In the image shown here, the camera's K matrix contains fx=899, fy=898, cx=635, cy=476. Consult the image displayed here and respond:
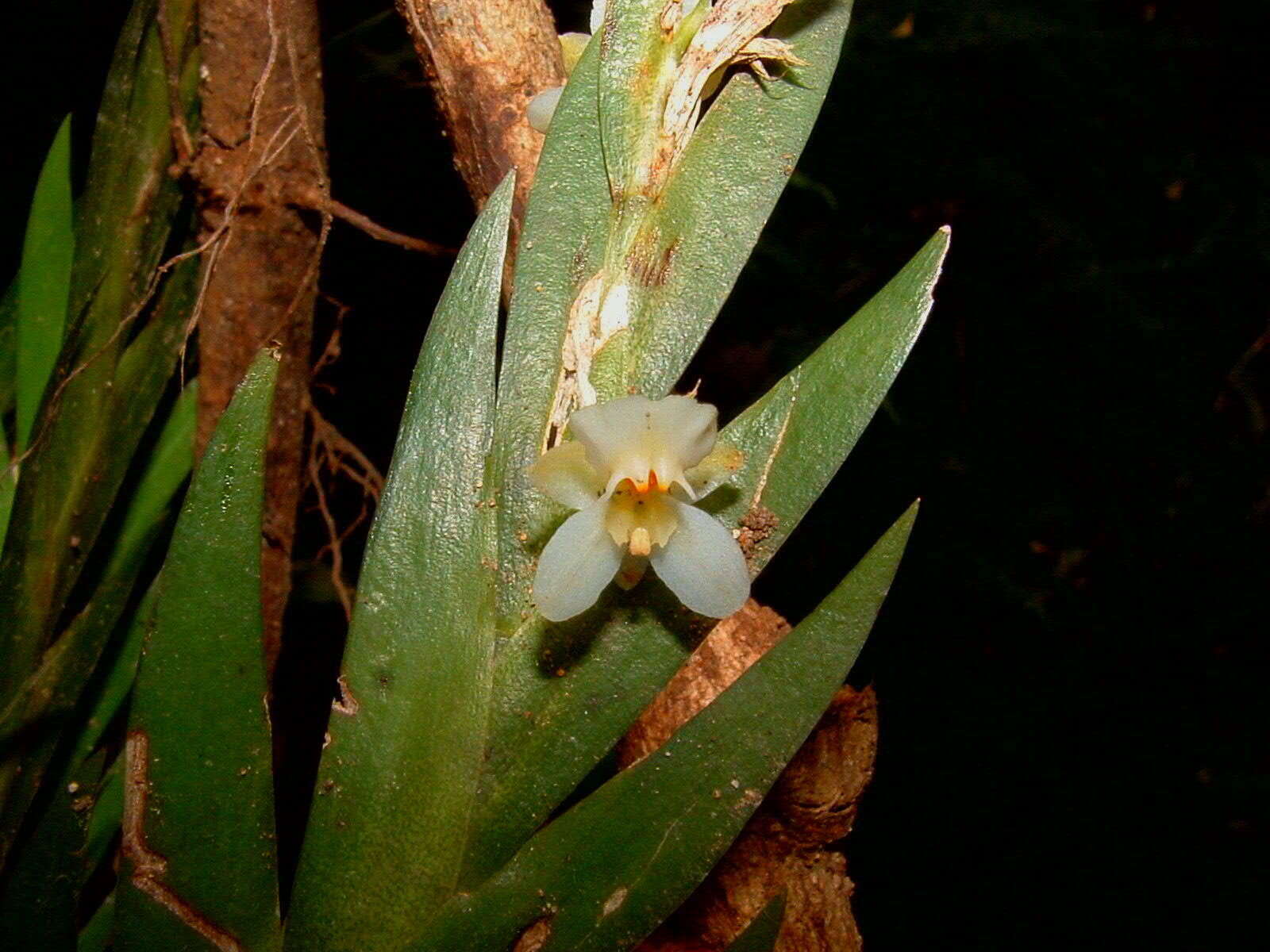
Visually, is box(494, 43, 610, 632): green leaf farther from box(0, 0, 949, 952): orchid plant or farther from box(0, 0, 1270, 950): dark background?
box(0, 0, 1270, 950): dark background

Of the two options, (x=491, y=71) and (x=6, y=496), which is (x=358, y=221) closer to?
(x=491, y=71)

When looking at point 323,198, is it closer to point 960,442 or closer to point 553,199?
point 553,199

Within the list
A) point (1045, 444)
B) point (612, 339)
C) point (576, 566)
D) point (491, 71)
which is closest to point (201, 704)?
point (576, 566)

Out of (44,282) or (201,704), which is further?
(44,282)

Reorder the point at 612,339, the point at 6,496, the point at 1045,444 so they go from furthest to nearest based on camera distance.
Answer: the point at 1045,444
the point at 6,496
the point at 612,339

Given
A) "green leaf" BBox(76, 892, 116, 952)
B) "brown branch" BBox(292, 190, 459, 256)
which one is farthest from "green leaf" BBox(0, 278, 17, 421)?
"green leaf" BBox(76, 892, 116, 952)

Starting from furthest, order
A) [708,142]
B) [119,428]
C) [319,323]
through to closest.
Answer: [319,323]
[119,428]
[708,142]

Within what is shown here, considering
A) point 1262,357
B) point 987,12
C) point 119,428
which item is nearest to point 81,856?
point 119,428
